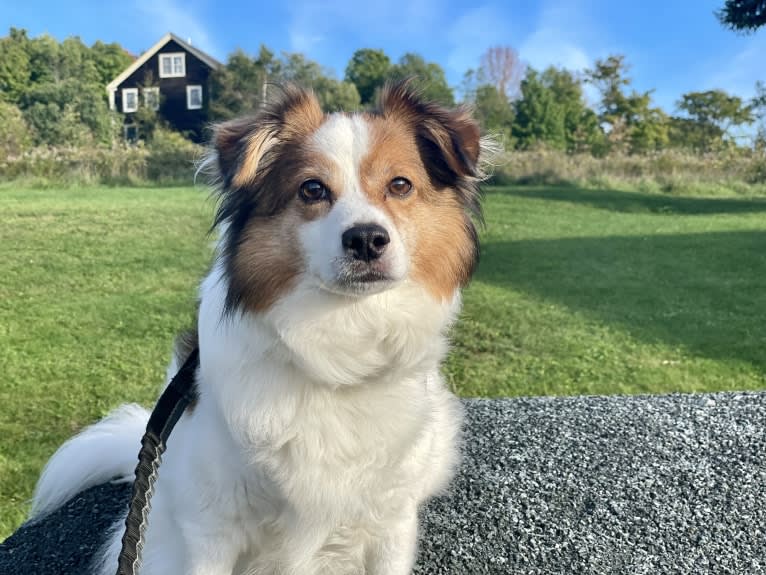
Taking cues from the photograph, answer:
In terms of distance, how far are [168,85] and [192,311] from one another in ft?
9.48

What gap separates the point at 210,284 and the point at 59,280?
3.27 metres

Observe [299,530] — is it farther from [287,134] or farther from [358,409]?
[287,134]

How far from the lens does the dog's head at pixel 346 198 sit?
163cm

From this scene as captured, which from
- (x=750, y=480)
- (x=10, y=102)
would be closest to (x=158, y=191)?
(x=10, y=102)

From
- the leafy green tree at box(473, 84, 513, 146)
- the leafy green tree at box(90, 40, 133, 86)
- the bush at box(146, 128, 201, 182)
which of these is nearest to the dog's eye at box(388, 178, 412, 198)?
the bush at box(146, 128, 201, 182)

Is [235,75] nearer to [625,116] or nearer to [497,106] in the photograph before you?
[497,106]

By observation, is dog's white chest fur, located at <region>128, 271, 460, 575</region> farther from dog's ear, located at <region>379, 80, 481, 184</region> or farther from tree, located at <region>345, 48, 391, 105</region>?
tree, located at <region>345, 48, 391, 105</region>

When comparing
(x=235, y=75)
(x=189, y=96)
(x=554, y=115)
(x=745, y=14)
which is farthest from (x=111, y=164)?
(x=745, y=14)

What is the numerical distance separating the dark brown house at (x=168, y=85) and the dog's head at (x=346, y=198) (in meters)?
3.43

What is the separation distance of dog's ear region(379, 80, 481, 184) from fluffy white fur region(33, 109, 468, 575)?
0.70 feet

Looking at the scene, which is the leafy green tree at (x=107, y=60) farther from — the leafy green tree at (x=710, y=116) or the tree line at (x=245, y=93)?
the leafy green tree at (x=710, y=116)

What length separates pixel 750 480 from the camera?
2.74 meters

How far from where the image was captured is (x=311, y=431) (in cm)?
162

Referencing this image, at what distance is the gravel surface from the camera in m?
2.27
